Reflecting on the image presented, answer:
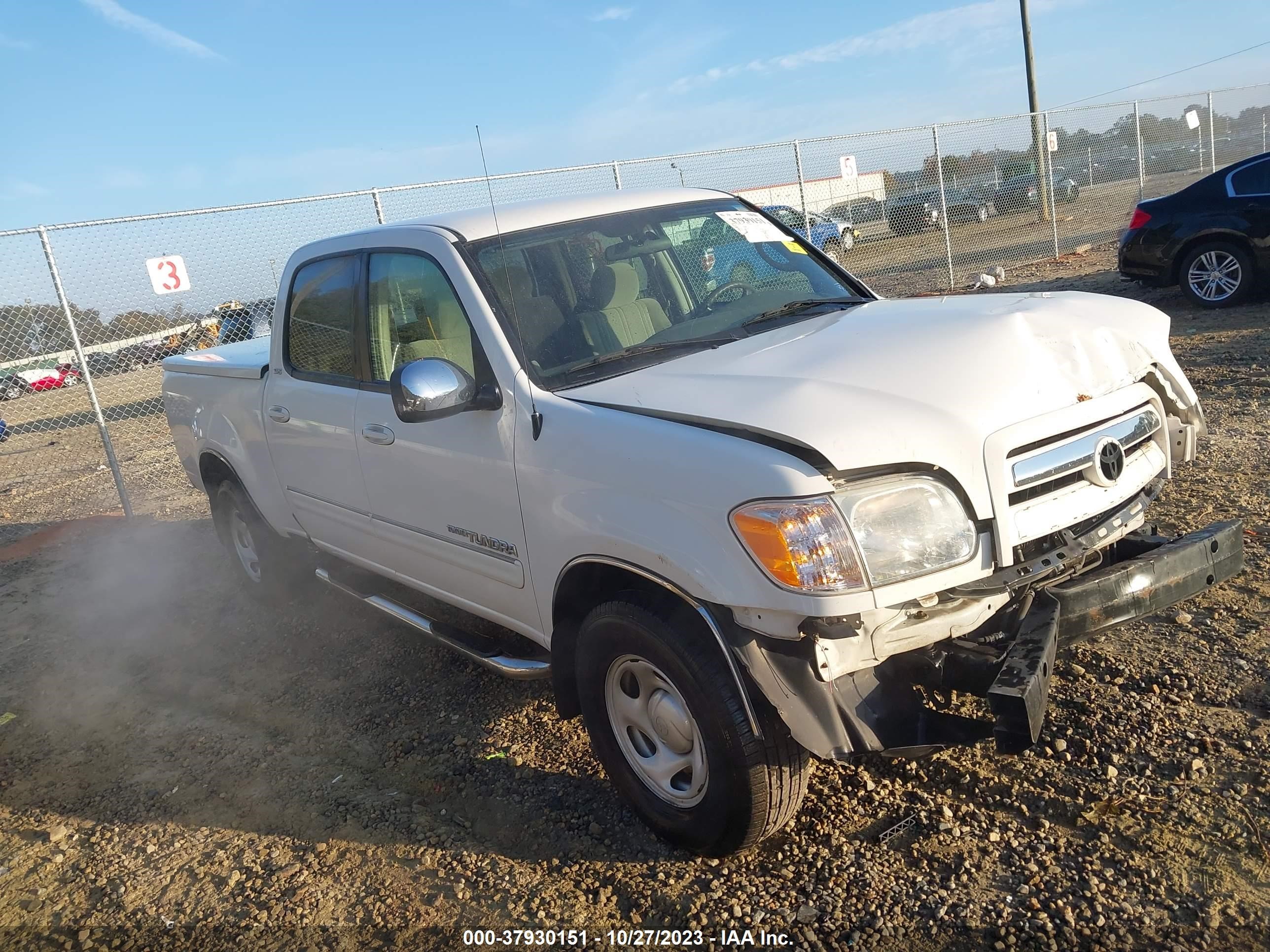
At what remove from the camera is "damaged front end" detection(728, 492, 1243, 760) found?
94.4 inches

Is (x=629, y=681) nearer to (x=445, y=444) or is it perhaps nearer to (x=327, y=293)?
(x=445, y=444)

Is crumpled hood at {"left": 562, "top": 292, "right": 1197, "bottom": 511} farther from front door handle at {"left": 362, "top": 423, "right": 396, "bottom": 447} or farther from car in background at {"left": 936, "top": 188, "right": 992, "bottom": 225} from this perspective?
car in background at {"left": 936, "top": 188, "right": 992, "bottom": 225}

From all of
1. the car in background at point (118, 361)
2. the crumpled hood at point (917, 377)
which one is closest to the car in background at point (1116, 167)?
the car in background at point (118, 361)

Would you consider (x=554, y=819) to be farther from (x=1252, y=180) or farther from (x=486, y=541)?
(x=1252, y=180)

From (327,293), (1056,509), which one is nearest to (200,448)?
(327,293)

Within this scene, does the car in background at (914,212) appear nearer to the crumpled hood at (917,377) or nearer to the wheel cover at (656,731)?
the crumpled hood at (917,377)

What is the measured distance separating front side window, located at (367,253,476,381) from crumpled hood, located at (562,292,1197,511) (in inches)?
27.5

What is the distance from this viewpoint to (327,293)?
4.48 metres

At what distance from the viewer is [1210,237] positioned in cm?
996

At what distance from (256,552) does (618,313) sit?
10.7 feet

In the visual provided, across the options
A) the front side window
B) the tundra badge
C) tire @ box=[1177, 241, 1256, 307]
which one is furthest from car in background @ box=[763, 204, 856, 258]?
the tundra badge

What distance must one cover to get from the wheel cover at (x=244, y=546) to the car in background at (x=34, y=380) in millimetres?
6086

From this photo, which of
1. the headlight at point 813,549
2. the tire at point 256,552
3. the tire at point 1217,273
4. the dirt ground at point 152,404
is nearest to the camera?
the headlight at point 813,549

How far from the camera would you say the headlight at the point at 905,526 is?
93.1 inches
